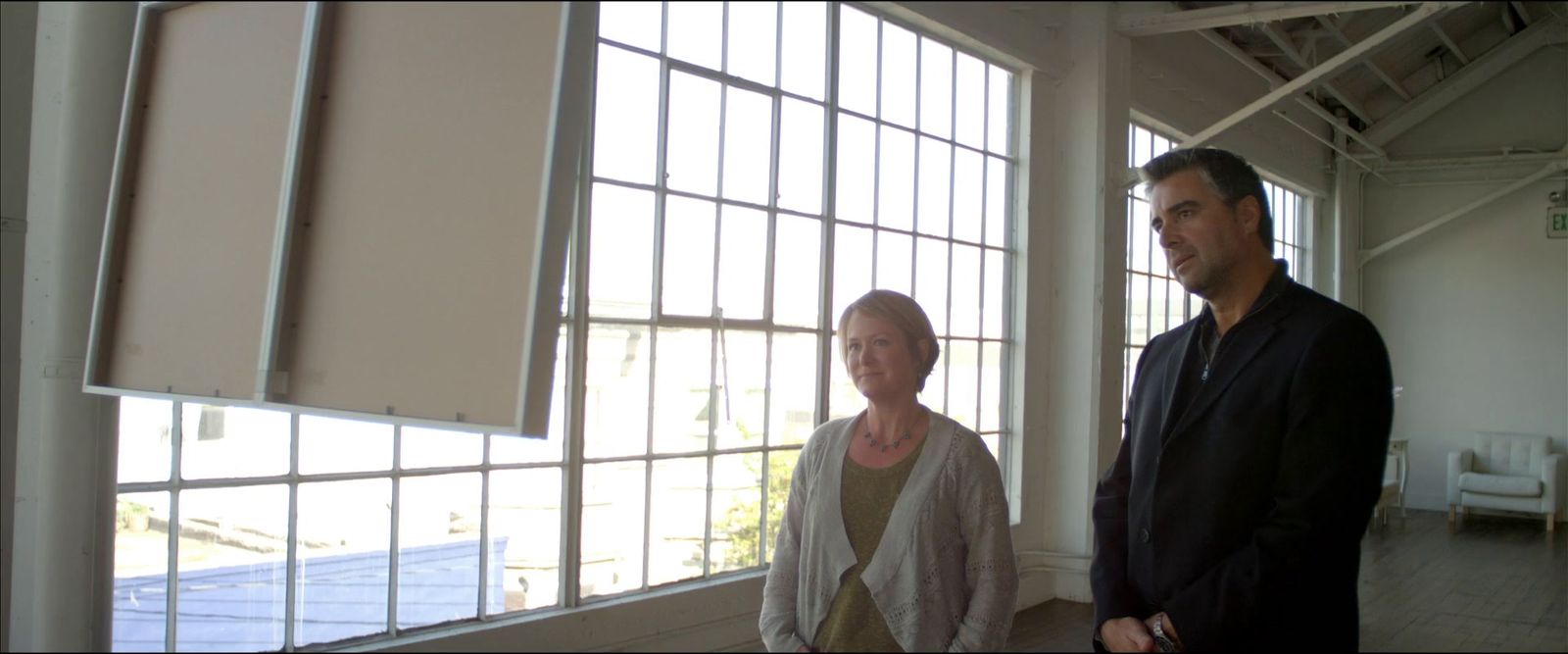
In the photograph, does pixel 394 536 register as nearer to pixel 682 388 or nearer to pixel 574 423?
pixel 574 423

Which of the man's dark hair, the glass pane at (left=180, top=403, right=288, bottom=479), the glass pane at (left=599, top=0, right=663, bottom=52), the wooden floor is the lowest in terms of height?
the wooden floor

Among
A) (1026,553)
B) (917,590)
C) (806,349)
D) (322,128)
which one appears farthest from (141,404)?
(1026,553)

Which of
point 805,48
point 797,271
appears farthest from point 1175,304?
point 805,48

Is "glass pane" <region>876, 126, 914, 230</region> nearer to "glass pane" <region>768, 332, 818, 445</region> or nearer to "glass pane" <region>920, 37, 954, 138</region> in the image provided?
"glass pane" <region>920, 37, 954, 138</region>

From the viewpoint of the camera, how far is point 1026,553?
607 centimetres

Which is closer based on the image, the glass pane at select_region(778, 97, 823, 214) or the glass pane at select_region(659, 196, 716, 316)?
the glass pane at select_region(659, 196, 716, 316)

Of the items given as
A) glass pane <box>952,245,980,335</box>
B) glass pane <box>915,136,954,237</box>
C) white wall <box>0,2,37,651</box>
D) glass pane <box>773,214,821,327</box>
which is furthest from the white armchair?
white wall <box>0,2,37,651</box>

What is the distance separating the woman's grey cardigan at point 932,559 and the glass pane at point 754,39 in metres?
2.63

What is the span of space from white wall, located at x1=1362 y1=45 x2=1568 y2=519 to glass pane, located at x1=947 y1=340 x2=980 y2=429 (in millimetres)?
2463

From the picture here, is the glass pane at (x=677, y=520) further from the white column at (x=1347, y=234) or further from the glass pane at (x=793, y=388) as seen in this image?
the white column at (x=1347, y=234)

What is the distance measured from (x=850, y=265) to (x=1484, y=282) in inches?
140

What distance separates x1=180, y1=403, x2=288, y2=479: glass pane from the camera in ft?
9.25

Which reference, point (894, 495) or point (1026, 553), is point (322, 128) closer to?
point (894, 495)

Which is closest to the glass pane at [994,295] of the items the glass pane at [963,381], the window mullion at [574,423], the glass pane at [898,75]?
the glass pane at [963,381]
